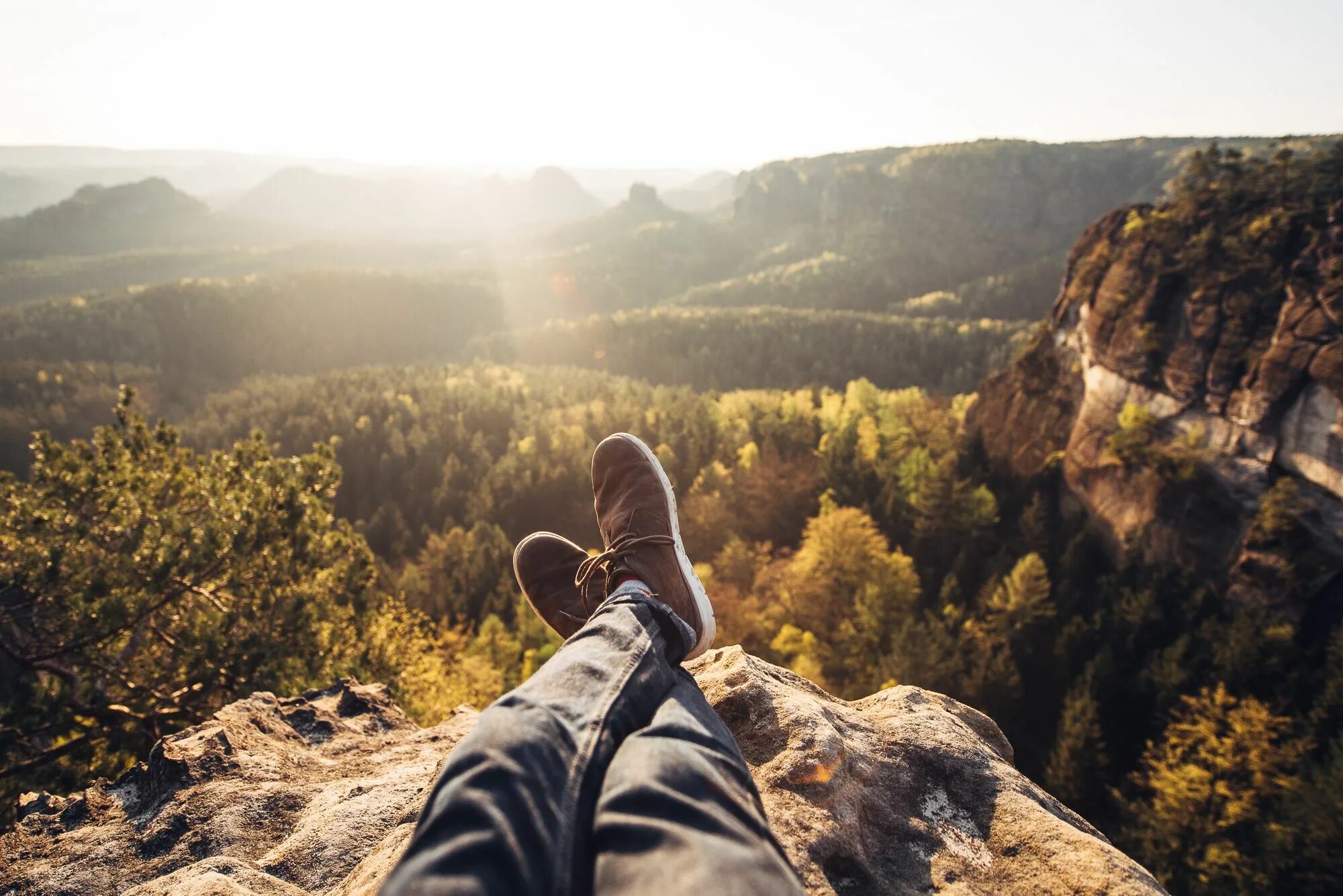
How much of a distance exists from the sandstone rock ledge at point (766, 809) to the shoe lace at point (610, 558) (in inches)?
36.4

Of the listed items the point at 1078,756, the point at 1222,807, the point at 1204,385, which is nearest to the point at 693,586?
the point at 1078,756

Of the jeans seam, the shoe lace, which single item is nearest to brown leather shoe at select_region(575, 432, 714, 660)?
the shoe lace

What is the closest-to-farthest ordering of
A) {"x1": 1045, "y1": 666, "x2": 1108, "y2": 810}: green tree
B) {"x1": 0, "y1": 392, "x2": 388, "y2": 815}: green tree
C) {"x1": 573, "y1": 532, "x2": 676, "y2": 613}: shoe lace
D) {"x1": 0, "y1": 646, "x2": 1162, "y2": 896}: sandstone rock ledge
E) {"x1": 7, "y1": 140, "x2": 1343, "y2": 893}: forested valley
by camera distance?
{"x1": 0, "y1": 646, "x2": 1162, "y2": 896}: sandstone rock ledge < {"x1": 573, "y1": 532, "x2": 676, "y2": 613}: shoe lace < {"x1": 0, "y1": 392, "x2": 388, "y2": 815}: green tree < {"x1": 7, "y1": 140, "x2": 1343, "y2": 893}: forested valley < {"x1": 1045, "y1": 666, "x2": 1108, "y2": 810}: green tree

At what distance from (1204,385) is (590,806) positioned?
1477 inches

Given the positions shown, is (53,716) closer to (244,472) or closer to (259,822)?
(244,472)

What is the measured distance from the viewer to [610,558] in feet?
14.2

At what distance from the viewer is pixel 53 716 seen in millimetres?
7348

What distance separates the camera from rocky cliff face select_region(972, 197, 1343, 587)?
80.2 ft

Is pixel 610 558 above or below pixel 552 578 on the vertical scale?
above

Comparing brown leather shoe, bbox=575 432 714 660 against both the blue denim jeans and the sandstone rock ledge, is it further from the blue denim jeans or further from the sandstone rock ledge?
the blue denim jeans

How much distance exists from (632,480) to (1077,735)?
74.4 ft

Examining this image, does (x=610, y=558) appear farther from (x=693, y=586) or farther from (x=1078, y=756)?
(x=1078, y=756)

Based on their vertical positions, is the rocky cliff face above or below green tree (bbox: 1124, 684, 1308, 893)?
above

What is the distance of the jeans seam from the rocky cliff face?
32006mm
